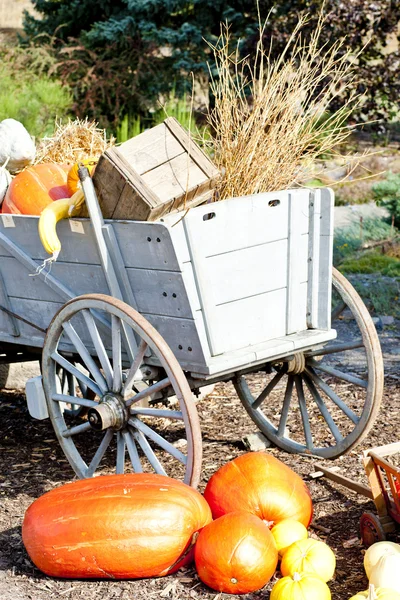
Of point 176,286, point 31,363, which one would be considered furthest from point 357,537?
point 31,363

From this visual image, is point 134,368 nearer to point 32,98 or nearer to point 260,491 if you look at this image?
point 260,491

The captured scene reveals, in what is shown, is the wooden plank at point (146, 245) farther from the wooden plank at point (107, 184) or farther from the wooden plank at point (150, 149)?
the wooden plank at point (150, 149)

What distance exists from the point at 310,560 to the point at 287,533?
0.20m

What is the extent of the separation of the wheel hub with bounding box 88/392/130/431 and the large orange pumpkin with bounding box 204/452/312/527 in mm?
418

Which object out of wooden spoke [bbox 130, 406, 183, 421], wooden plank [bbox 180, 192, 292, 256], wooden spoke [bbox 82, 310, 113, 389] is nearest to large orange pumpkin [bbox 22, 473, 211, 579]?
wooden spoke [bbox 130, 406, 183, 421]

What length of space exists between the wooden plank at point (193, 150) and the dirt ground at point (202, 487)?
131 centimetres

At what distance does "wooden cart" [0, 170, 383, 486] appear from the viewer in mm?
3080

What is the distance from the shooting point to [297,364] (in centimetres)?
372

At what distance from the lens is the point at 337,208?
895 centimetres

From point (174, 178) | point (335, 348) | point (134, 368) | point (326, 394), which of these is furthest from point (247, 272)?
point (326, 394)

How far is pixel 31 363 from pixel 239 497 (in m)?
2.47

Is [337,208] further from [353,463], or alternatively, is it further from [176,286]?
[176,286]

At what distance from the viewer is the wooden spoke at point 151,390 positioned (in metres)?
3.06

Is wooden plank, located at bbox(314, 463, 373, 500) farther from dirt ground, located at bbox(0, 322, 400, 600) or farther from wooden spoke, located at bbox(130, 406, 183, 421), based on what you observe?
wooden spoke, located at bbox(130, 406, 183, 421)
